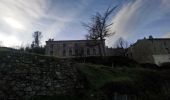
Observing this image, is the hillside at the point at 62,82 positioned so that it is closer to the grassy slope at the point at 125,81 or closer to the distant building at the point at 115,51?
the grassy slope at the point at 125,81

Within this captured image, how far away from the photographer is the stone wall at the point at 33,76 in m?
8.71

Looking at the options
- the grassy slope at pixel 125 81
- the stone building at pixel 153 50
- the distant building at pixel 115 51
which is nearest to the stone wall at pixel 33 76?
the grassy slope at pixel 125 81

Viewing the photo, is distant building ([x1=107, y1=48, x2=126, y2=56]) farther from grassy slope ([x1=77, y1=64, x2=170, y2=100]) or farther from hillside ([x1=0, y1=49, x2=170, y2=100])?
hillside ([x1=0, y1=49, x2=170, y2=100])

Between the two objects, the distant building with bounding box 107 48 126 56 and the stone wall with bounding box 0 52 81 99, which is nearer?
the stone wall with bounding box 0 52 81 99

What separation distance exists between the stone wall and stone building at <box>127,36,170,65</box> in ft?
105

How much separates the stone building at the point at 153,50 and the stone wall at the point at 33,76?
3212 centimetres

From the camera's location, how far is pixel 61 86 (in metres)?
9.80

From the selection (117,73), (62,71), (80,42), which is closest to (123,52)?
(80,42)

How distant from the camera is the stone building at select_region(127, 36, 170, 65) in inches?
1507

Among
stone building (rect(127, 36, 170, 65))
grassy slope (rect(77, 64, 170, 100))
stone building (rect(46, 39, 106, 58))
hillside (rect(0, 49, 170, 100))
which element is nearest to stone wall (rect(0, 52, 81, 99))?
hillside (rect(0, 49, 170, 100))

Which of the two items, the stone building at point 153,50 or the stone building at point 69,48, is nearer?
the stone building at point 153,50

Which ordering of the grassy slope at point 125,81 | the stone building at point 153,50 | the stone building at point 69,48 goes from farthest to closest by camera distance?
the stone building at point 69,48, the stone building at point 153,50, the grassy slope at point 125,81

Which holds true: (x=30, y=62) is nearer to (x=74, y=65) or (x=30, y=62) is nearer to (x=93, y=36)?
(x=74, y=65)

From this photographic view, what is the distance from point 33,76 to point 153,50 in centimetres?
3562
